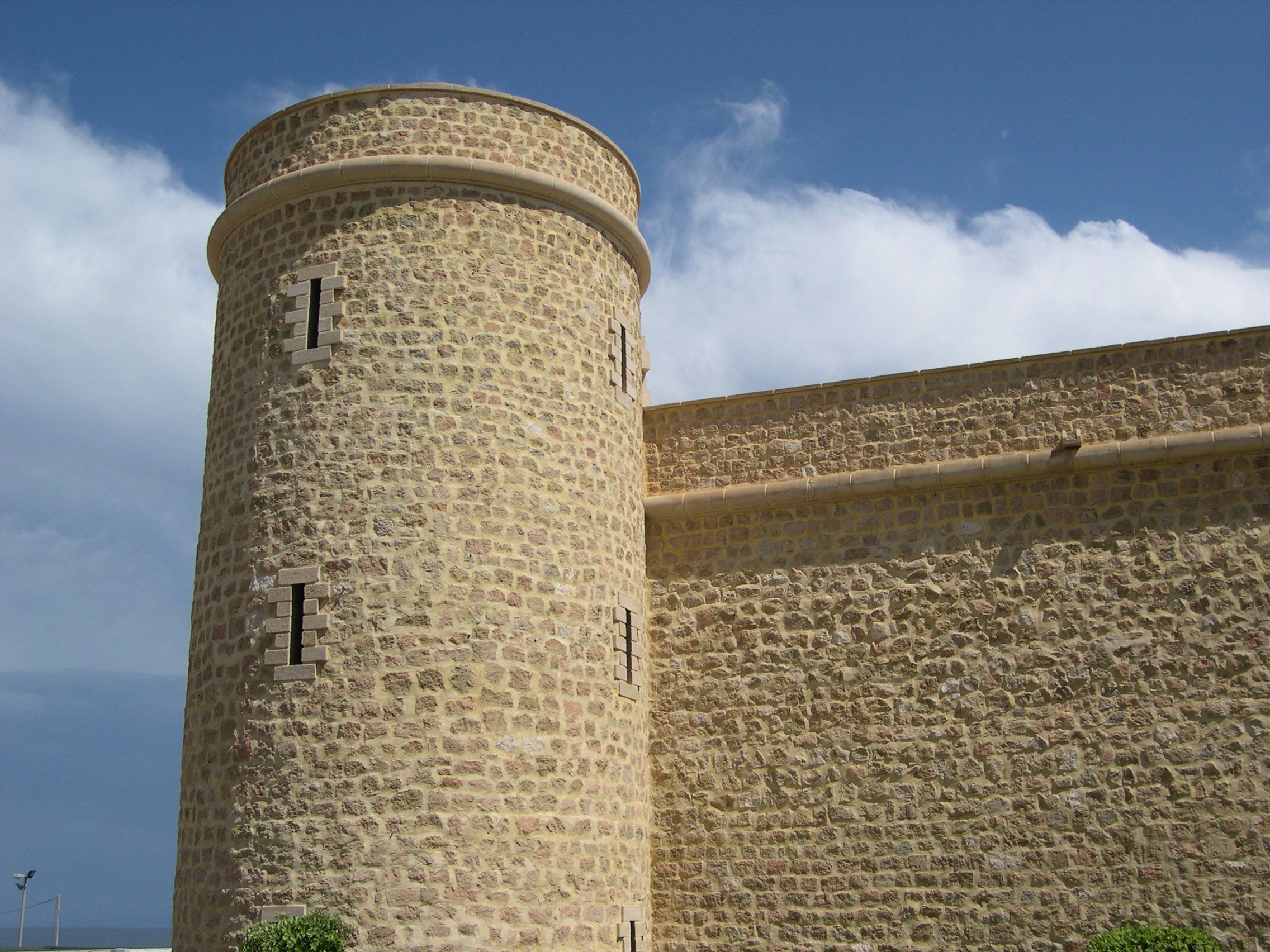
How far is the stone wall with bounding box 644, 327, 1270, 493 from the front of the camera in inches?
428

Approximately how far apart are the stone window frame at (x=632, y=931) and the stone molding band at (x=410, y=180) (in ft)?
20.0

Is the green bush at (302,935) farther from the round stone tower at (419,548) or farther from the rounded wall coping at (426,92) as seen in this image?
the rounded wall coping at (426,92)

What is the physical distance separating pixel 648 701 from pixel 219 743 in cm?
383

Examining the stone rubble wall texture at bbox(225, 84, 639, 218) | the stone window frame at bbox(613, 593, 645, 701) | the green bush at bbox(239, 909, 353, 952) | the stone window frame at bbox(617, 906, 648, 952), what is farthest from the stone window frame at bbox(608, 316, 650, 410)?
the green bush at bbox(239, 909, 353, 952)

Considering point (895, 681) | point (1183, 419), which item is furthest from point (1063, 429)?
point (895, 681)

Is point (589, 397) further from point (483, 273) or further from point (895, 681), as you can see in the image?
point (895, 681)

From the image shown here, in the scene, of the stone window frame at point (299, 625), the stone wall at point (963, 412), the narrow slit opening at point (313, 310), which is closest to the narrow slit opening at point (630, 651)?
the stone wall at point (963, 412)

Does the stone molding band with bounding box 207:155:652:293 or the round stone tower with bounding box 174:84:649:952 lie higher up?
the stone molding band with bounding box 207:155:652:293

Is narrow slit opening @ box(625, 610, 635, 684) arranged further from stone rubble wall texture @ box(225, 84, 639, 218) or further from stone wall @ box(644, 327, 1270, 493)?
stone rubble wall texture @ box(225, 84, 639, 218)

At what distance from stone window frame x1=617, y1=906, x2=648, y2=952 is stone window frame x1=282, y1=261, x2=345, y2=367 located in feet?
17.2

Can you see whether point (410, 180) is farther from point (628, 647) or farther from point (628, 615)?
point (628, 647)

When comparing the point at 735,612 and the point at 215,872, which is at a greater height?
the point at 735,612

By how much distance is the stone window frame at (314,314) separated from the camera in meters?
10.3

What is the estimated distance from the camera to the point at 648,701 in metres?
11.5
